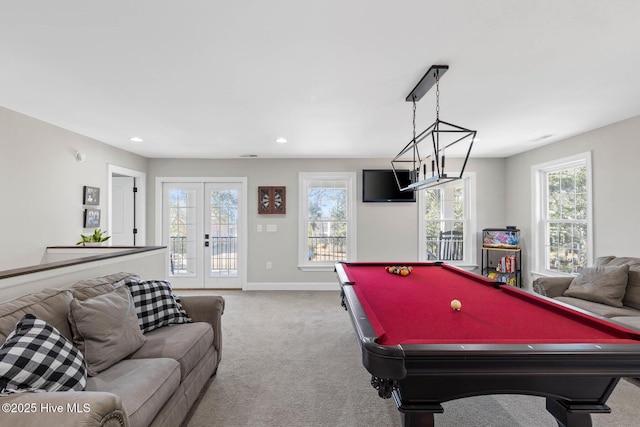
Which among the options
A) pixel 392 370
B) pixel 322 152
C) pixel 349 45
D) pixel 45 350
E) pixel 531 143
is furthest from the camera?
pixel 322 152

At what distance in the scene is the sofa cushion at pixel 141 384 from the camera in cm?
137

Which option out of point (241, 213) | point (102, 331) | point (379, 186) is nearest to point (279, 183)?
point (241, 213)

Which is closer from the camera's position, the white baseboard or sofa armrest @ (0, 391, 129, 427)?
sofa armrest @ (0, 391, 129, 427)

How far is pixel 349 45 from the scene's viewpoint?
1.92m

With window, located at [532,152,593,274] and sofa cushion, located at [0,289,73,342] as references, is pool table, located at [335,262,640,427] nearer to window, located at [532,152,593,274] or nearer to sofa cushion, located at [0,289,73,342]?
sofa cushion, located at [0,289,73,342]

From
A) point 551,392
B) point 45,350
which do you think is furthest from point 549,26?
point 45,350

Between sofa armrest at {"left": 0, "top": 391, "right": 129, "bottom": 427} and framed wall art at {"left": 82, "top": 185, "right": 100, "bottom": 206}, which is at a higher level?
framed wall art at {"left": 82, "top": 185, "right": 100, "bottom": 206}

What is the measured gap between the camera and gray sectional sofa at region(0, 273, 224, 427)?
1.04 m

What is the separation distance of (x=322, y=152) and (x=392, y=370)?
4.23m

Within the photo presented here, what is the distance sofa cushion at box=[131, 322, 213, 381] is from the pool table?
1.11m

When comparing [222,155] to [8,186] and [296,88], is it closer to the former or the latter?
[8,186]

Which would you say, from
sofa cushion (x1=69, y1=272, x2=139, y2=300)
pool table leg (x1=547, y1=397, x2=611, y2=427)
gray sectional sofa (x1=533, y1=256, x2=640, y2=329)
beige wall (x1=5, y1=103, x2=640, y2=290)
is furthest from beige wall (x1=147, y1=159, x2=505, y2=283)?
pool table leg (x1=547, y1=397, x2=611, y2=427)

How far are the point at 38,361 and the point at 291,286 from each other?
439 centimetres

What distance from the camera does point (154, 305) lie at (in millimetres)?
2227
